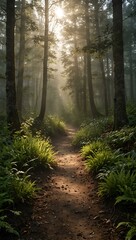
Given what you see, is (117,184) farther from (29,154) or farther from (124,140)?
(29,154)

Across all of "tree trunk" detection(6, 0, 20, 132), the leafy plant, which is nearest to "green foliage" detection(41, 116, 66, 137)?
"tree trunk" detection(6, 0, 20, 132)

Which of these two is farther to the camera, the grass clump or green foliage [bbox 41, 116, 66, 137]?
green foliage [bbox 41, 116, 66, 137]

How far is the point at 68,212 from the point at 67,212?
3 centimetres

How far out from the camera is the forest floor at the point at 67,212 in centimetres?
580

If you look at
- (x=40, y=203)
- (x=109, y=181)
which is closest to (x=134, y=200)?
(x=109, y=181)

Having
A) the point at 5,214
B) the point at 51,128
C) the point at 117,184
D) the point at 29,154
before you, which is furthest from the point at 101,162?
the point at 51,128

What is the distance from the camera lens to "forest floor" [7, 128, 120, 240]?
5805 millimetres

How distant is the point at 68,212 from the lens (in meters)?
6.85

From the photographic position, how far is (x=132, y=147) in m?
9.74

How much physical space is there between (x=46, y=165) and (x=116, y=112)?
4.94 m

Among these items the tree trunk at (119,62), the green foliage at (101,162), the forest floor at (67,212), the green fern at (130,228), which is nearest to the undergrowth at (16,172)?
the forest floor at (67,212)

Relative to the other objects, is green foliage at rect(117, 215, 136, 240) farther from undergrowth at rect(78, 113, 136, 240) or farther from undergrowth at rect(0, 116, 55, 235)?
undergrowth at rect(0, 116, 55, 235)

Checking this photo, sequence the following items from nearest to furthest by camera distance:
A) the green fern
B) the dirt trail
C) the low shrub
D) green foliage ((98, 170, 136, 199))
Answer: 1. the green fern
2. the dirt trail
3. green foliage ((98, 170, 136, 199))
4. the low shrub

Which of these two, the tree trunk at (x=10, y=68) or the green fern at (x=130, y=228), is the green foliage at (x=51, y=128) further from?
the green fern at (x=130, y=228)
